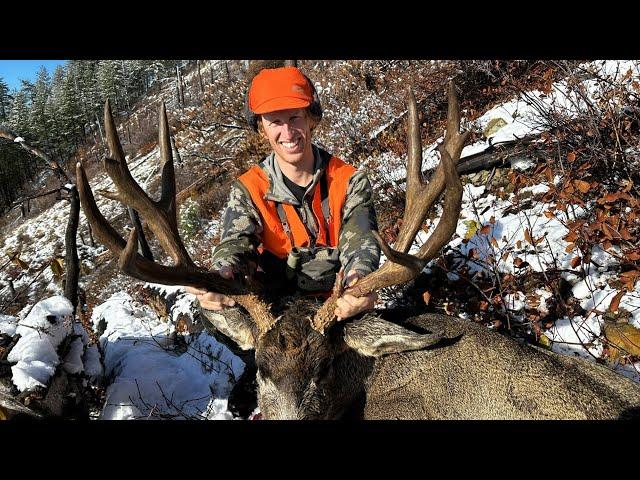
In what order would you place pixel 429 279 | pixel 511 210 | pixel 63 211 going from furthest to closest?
pixel 63 211 → pixel 511 210 → pixel 429 279

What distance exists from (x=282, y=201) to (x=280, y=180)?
0.18 m

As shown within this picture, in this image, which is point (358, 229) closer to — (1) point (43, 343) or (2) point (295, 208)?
(2) point (295, 208)

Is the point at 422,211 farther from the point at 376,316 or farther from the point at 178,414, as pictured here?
the point at 178,414

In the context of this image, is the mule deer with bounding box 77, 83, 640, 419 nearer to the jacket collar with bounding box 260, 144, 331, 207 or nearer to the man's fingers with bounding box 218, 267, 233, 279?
the man's fingers with bounding box 218, 267, 233, 279

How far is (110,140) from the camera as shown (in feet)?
7.68

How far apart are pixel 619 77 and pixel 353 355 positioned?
5.25 m

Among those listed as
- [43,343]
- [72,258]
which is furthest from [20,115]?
[43,343]

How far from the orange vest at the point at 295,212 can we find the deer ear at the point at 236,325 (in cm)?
88

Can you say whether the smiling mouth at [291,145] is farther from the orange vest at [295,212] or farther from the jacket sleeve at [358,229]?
the jacket sleeve at [358,229]

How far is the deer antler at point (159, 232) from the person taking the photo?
225 cm

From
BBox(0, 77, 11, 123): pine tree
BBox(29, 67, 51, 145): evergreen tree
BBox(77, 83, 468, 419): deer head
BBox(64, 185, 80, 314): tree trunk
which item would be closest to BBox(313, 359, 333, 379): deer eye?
BBox(77, 83, 468, 419): deer head

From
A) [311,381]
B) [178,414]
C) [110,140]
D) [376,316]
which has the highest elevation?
[110,140]

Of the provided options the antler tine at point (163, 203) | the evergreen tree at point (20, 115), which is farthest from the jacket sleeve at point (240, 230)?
the evergreen tree at point (20, 115)
